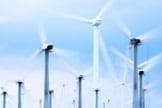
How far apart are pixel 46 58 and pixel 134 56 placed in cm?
1349

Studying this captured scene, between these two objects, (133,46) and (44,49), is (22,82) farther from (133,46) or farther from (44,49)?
(133,46)

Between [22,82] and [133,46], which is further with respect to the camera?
[22,82]

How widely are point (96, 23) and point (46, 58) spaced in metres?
7.96

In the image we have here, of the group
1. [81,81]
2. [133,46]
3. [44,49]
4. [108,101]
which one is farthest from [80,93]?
[108,101]

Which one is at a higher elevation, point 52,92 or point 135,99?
point 52,92

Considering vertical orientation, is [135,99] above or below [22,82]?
below

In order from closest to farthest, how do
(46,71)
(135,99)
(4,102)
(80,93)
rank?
(135,99)
(46,71)
(80,93)
(4,102)

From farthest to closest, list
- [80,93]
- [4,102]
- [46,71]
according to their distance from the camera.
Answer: [4,102]
[80,93]
[46,71]

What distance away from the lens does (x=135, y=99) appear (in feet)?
263

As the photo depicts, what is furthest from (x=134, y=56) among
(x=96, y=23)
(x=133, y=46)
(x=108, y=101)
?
(x=108, y=101)

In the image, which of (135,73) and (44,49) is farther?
(44,49)

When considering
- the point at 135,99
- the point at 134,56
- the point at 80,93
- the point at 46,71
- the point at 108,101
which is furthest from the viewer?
the point at 108,101

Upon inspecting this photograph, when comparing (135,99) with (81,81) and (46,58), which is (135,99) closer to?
(46,58)

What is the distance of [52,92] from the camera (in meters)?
148
